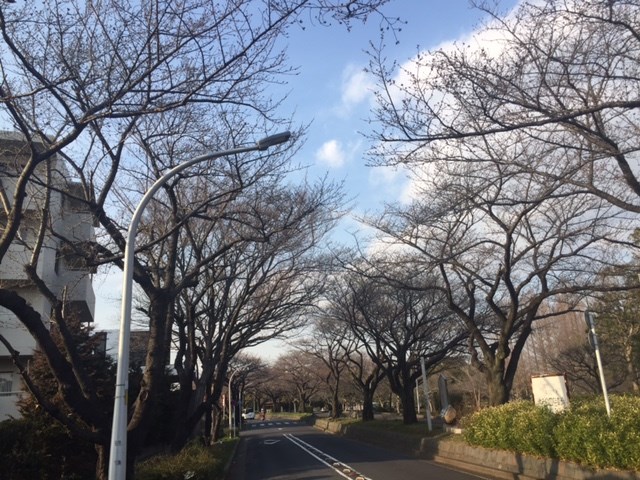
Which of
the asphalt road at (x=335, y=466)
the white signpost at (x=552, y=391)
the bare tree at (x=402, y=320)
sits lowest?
the asphalt road at (x=335, y=466)

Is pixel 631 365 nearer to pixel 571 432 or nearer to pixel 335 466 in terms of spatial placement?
pixel 335 466

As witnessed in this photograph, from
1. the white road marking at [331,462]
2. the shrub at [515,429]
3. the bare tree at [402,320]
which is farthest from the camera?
the bare tree at [402,320]

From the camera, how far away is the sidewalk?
12.0m

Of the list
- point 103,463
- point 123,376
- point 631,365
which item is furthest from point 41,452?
point 631,365

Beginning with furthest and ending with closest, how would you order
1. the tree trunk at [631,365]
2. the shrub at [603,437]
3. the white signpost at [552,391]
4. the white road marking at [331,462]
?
A: the tree trunk at [631,365] → the white road marking at [331,462] → the white signpost at [552,391] → the shrub at [603,437]

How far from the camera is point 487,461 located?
53.9 feet

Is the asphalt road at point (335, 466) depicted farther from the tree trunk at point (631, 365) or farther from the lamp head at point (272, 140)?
the tree trunk at point (631, 365)

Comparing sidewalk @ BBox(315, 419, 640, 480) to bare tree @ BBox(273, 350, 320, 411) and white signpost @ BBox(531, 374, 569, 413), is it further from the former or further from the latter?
bare tree @ BBox(273, 350, 320, 411)

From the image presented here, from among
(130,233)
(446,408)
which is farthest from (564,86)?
(446,408)

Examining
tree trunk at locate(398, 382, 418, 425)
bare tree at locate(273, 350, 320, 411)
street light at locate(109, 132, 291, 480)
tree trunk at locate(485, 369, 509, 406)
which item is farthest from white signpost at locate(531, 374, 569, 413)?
bare tree at locate(273, 350, 320, 411)

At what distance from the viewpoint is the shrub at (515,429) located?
45.2 feet

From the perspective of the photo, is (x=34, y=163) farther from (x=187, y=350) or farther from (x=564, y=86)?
(x=187, y=350)

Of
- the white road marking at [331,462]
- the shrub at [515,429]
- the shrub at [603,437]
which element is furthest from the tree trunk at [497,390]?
the shrub at [603,437]

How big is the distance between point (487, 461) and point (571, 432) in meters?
4.41
